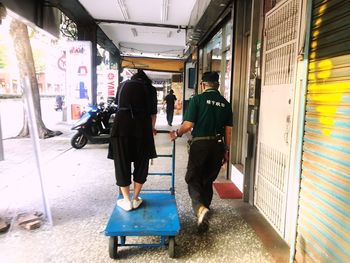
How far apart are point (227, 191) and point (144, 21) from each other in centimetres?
635

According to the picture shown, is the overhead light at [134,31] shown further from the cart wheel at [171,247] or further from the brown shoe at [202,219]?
the cart wheel at [171,247]

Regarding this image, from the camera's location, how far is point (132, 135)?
9.50ft

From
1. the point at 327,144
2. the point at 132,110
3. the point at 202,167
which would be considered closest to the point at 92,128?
the point at 132,110

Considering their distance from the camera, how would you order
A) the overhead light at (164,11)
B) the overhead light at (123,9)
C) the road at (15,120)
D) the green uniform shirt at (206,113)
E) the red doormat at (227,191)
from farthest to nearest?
1. the road at (15,120)
2. the overhead light at (123,9)
3. the overhead light at (164,11)
4. the red doormat at (227,191)
5. the green uniform shirt at (206,113)

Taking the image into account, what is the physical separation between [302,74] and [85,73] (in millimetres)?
7535

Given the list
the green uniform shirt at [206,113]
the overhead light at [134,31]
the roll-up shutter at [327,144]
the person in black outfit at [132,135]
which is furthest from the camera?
the overhead light at [134,31]

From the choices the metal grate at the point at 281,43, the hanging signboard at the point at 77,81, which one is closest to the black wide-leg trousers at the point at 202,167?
the metal grate at the point at 281,43

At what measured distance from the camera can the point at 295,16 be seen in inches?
102

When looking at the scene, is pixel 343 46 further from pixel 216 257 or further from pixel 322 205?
pixel 216 257

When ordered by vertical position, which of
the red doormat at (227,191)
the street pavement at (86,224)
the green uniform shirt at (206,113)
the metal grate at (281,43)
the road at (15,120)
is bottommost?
the road at (15,120)

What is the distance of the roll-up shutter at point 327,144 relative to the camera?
175 cm

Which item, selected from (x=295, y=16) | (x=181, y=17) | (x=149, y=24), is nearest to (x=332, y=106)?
(x=295, y=16)

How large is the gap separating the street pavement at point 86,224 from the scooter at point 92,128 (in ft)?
6.10

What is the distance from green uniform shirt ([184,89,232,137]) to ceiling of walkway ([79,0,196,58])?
456 centimetres
